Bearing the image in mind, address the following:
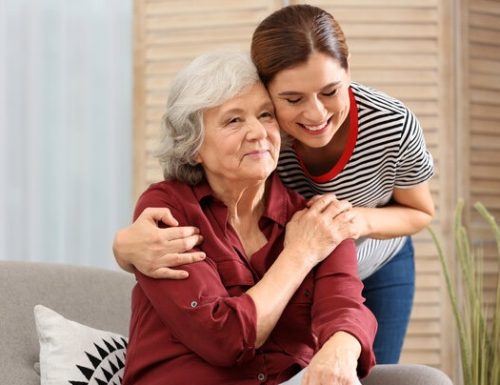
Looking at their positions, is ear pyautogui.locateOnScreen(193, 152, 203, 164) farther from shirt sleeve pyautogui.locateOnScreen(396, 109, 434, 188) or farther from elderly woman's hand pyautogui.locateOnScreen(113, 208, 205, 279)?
shirt sleeve pyautogui.locateOnScreen(396, 109, 434, 188)

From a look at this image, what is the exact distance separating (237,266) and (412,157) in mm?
559

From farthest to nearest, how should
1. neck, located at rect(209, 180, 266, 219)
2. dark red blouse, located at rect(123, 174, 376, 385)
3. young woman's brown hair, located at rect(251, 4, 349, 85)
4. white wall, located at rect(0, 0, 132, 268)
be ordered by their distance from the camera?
white wall, located at rect(0, 0, 132, 268) → neck, located at rect(209, 180, 266, 219) → young woman's brown hair, located at rect(251, 4, 349, 85) → dark red blouse, located at rect(123, 174, 376, 385)

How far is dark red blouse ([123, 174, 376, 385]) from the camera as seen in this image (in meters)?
1.73

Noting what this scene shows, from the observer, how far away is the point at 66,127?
395cm

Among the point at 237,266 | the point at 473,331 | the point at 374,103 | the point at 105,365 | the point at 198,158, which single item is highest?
the point at 374,103

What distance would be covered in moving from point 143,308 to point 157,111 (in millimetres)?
1894

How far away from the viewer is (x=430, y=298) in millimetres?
3559

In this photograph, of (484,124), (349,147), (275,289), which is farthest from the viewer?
(484,124)

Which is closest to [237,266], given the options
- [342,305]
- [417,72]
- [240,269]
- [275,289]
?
[240,269]

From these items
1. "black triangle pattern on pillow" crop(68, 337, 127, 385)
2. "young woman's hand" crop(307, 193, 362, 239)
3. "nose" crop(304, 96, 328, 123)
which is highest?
"nose" crop(304, 96, 328, 123)

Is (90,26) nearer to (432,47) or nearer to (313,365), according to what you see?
(432,47)

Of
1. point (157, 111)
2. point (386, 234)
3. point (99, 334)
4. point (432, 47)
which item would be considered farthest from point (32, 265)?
point (432, 47)

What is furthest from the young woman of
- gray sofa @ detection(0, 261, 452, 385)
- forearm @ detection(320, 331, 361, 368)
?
gray sofa @ detection(0, 261, 452, 385)

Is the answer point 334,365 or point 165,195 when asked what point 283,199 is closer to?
point 165,195
